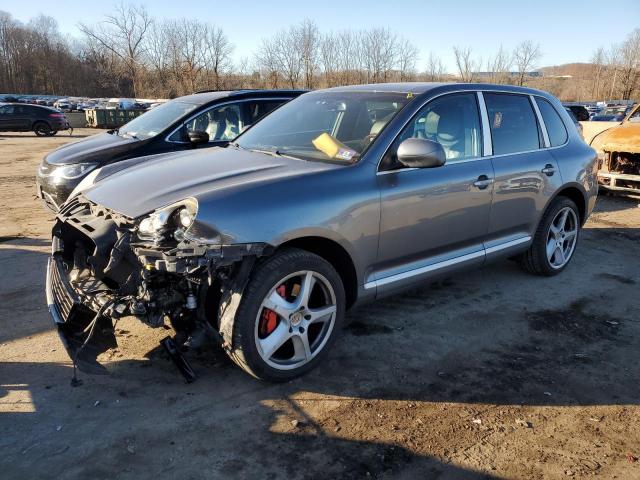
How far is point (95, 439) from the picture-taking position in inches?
108

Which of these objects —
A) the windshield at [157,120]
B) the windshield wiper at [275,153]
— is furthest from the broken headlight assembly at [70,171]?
the windshield wiper at [275,153]

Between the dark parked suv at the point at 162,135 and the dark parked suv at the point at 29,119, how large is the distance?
74.8ft

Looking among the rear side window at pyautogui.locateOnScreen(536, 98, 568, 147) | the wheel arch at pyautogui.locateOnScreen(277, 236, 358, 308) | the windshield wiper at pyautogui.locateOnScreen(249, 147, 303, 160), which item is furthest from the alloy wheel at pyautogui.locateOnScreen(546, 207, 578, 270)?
the windshield wiper at pyautogui.locateOnScreen(249, 147, 303, 160)

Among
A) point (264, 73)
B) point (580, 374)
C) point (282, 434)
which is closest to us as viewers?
point (282, 434)

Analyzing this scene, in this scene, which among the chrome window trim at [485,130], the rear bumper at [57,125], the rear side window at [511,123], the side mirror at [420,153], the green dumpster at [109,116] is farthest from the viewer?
the green dumpster at [109,116]

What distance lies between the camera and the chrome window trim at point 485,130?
435 cm

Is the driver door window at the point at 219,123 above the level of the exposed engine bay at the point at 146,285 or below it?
above

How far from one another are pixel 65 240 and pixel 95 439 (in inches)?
58.0

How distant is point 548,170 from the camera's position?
4.88 meters

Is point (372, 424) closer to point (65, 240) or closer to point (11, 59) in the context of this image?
point (65, 240)

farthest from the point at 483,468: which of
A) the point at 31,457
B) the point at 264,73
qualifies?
the point at 264,73

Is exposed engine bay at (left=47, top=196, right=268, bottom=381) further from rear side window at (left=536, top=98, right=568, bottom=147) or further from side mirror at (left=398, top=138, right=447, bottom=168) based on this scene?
rear side window at (left=536, top=98, right=568, bottom=147)

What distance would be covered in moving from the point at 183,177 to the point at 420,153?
157 centimetres

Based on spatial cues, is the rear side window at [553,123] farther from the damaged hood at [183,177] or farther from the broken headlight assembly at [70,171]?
the broken headlight assembly at [70,171]
